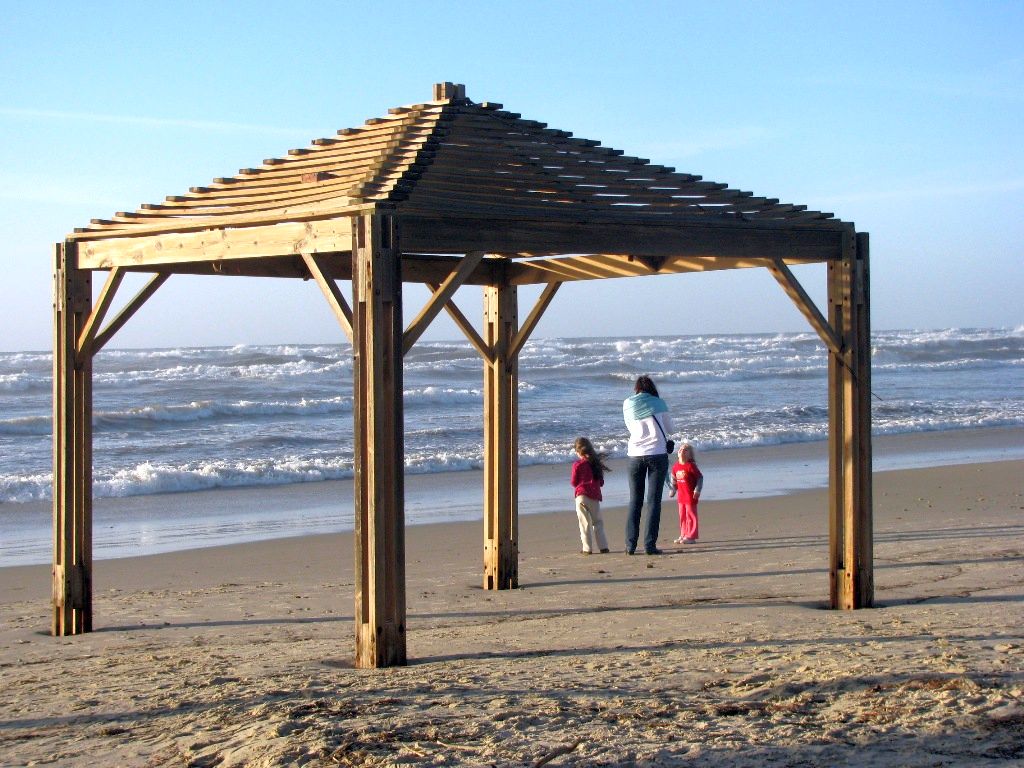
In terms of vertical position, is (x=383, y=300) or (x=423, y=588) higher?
(x=383, y=300)

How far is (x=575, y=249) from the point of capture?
7387 millimetres

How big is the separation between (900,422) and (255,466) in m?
14.4

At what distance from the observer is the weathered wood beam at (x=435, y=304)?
668 cm

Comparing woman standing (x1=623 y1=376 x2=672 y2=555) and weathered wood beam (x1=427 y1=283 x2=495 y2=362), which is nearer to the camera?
weathered wood beam (x1=427 y1=283 x2=495 y2=362)

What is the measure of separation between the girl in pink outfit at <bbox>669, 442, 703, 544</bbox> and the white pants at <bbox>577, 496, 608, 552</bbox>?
3.08ft

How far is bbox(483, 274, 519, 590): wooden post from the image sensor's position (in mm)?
9555

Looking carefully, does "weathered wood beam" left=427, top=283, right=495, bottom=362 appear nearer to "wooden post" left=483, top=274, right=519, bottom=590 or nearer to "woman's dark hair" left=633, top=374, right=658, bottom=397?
"wooden post" left=483, top=274, right=519, bottom=590

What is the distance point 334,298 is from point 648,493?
204 inches

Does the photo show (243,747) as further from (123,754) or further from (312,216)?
(312,216)

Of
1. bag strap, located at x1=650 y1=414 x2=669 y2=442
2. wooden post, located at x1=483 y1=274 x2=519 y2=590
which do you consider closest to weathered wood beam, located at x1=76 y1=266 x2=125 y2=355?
wooden post, located at x1=483 y1=274 x2=519 y2=590

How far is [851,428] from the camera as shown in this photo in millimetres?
8148

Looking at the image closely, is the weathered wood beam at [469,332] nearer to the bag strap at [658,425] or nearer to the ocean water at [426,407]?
the bag strap at [658,425]

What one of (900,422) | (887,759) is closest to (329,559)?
(887,759)

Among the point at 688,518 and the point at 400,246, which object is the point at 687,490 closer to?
the point at 688,518
